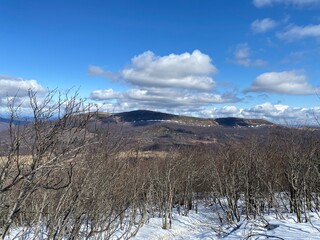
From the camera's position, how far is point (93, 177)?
1076 cm

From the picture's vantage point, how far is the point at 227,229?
59.0 feet

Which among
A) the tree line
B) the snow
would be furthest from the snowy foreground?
the tree line

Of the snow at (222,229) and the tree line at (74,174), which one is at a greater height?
the tree line at (74,174)

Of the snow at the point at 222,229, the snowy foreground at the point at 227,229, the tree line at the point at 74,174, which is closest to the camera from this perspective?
the tree line at the point at 74,174

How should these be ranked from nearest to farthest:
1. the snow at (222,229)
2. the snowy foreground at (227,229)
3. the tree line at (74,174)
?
the tree line at (74,174) → the snow at (222,229) → the snowy foreground at (227,229)

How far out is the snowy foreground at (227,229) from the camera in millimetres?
12352

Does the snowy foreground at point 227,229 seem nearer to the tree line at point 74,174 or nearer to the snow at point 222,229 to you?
the snow at point 222,229

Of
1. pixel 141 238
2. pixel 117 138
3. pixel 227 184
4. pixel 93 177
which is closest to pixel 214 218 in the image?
pixel 227 184

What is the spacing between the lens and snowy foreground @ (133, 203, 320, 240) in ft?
40.5

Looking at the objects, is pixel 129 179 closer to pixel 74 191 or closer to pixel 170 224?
pixel 170 224

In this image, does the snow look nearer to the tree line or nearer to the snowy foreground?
the snowy foreground

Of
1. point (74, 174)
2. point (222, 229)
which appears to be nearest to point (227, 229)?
point (222, 229)

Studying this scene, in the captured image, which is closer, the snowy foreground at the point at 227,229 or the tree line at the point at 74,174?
the tree line at the point at 74,174

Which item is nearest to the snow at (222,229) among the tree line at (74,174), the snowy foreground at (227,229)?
the snowy foreground at (227,229)
